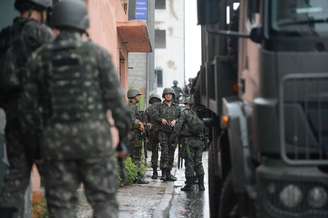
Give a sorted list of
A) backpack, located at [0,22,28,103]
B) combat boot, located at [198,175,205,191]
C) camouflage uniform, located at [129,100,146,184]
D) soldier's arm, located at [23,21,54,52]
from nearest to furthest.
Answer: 1. backpack, located at [0,22,28,103]
2. soldier's arm, located at [23,21,54,52]
3. combat boot, located at [198,175,205,191]
4. camouflage uniform, located at [129,100,146,184]

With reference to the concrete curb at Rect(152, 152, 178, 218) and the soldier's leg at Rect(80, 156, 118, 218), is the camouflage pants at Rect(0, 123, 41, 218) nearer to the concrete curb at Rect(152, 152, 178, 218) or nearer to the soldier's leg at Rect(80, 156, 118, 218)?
the soldier's leg at Rect(80, 156, 118, 218)

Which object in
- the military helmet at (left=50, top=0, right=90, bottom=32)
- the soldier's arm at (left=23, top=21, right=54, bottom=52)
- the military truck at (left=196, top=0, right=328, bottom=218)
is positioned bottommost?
the military truck at (left=196, top=0, right=328, bottom=218)

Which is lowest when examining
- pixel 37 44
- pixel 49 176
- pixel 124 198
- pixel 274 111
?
pixel 124 198

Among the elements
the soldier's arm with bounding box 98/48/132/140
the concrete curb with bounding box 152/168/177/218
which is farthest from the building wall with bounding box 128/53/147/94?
the soldier's arm with bounding box 98/48/132/140

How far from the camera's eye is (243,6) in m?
5.64

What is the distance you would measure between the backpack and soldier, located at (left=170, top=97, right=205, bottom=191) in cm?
687

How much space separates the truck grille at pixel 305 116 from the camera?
4523 mm

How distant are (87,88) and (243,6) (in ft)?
5.60

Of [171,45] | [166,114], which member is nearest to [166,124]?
[166,114]

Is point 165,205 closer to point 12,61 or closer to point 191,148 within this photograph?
point 191,148

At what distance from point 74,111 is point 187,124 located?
7.60 metres

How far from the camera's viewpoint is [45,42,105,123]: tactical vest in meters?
4.61

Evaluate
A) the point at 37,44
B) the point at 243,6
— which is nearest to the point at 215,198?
the point at 243,6

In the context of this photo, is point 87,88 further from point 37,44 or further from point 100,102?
point 37,44
